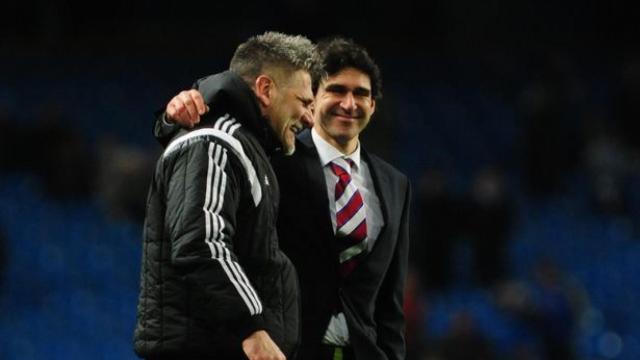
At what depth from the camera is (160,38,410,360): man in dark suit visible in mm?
4867

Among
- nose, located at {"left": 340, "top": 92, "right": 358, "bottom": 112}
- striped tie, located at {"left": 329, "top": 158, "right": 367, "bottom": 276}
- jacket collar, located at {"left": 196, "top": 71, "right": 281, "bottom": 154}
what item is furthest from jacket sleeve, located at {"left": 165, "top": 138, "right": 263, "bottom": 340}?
nose, located at {"left": 340, "top": 92, "right": 358, "bottom": 112}

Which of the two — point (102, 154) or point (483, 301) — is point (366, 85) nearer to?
point (483, 301)

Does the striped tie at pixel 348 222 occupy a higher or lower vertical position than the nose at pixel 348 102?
lower

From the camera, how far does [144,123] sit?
15586 millimetres

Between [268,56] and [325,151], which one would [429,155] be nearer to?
[325,151]

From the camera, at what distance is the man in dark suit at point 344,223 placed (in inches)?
192

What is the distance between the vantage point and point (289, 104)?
4238mm

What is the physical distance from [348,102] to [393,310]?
2.65 feet

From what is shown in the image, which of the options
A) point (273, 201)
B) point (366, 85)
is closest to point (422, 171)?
point (366, 85)

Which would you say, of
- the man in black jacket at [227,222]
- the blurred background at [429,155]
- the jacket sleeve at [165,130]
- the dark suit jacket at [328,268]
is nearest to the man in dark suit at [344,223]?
the dark suit jacket at [328,268]

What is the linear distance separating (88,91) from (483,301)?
6274 millimetres

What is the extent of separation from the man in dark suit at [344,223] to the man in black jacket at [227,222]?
2.14 feet

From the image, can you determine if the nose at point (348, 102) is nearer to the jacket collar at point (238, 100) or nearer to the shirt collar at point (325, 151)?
the shirt collar at point (325, 151)

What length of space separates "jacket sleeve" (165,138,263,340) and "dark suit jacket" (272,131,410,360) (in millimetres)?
984
